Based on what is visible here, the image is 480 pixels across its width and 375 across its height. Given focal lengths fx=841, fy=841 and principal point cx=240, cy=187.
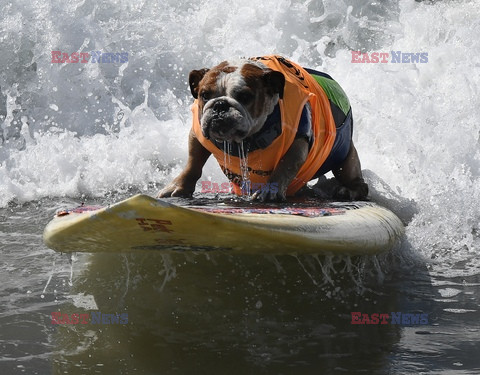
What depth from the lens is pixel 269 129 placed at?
475 centimetres

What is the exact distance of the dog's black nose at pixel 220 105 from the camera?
4426 millimetres

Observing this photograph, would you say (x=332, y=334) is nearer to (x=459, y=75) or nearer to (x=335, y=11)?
(x=459, y=75)

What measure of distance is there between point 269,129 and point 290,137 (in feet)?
0.48

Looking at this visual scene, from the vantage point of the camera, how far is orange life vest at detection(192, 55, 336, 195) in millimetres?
4820

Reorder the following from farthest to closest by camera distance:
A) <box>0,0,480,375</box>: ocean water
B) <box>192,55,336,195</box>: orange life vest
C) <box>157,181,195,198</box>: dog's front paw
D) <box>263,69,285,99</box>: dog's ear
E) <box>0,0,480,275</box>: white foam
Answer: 1. <box>0,0,480,275</box>: white foam
2. <box>157,181,195,198</box>: dog's front paw
3. <box>192,55,336,195</box>: orange life vest
4. <box>263,69,285,99</box>: dog's ear
5. <box>0,0,480,375</box>: ocean water

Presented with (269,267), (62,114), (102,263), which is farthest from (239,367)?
(62,114)

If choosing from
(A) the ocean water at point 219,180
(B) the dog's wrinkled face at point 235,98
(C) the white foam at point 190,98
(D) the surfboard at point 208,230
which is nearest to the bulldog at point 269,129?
(B) the dog's wrinkled face at point 235,98

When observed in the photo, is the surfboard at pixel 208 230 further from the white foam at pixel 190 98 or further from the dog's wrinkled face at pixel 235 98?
the white foam at pixel 190 98

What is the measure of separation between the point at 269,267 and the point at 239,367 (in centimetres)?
91

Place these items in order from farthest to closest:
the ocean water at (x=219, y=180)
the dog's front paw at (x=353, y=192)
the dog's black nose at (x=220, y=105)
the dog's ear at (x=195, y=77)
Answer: the dog's front paw at (x=353, y=192), the dog's ear at (x=195, y=77), the dog's black nose at (x=220, y=105), the ocean water at (x=219, y=180)

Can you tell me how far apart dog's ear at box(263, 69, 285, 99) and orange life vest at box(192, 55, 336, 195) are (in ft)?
0.48

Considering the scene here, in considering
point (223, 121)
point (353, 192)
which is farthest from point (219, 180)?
Result: point (223, 121)

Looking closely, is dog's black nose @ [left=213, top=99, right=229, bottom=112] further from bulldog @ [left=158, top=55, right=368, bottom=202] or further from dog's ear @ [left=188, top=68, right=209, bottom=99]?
dog's ear @ [left=188, top=68, right=209, bottom=99]

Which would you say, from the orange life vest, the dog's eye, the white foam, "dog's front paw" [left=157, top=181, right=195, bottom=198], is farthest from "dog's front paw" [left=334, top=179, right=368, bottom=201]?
the dog's eye
